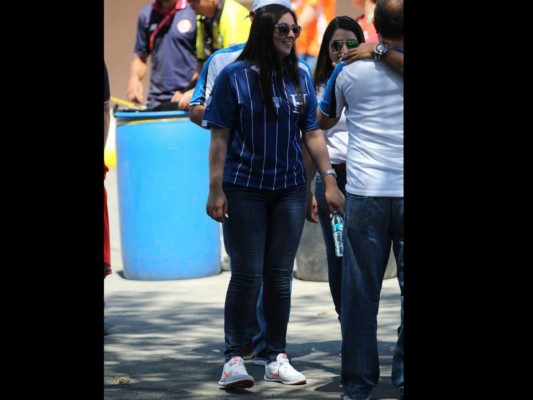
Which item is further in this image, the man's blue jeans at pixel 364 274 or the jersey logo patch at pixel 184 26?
the jersey logo patch at pixel 184 26

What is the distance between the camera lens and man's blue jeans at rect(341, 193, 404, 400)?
14.0 feet

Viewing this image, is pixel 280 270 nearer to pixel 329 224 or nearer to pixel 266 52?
pixel 329 224

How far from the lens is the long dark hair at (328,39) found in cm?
561

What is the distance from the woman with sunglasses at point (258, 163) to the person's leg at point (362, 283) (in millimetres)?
440

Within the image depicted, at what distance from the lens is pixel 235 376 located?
4852 millimetres

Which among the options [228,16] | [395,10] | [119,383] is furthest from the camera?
[228,16]

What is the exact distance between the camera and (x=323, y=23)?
870cm

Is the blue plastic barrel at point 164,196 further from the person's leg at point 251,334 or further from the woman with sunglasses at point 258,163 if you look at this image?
the woman with sunglasses at point 258,163

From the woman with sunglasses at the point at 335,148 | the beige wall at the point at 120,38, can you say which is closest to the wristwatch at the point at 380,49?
the woman with sunglasses at the point at 335,148

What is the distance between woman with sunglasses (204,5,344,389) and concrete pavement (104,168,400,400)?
0.77 ft
